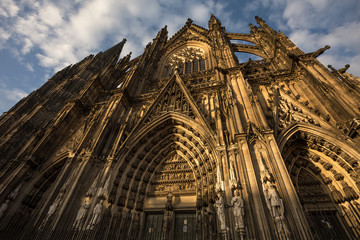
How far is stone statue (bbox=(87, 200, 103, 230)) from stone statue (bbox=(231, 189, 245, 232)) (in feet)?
14.7

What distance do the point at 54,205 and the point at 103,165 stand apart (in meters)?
2.07

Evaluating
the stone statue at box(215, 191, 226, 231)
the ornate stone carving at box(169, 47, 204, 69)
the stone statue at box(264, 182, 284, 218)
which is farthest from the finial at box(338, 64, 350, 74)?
the ornate stone carving at box(169, 47, 204, 69)

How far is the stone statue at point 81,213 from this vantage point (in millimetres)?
5625

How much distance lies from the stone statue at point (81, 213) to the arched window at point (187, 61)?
1176cm

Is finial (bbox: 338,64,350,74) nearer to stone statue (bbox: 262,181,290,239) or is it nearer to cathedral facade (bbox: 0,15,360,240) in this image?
cathedral facade (bbox: 0,15,360,240)

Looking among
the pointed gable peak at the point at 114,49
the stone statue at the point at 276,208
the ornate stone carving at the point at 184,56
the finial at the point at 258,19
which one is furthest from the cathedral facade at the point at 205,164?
the pointed gable peak at the point at 114,49

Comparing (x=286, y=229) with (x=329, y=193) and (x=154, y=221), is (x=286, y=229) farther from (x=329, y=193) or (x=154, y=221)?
(x=154, y=221)

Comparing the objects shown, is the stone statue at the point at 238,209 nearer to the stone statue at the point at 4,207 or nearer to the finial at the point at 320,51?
the finial at the point at 320,51

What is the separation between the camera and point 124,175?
302 inches

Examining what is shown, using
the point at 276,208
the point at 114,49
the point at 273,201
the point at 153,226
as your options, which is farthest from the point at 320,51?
the point at 114,49

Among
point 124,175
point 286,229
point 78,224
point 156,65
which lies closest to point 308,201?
point 286,229

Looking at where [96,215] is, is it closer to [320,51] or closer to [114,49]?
[320,51]

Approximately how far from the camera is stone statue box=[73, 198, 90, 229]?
5625 millimetres

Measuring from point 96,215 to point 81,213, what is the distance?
0.50m
